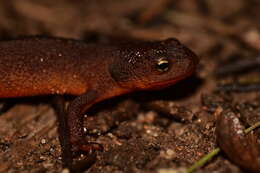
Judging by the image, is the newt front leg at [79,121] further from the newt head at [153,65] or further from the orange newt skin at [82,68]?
the newt head at [153,65]

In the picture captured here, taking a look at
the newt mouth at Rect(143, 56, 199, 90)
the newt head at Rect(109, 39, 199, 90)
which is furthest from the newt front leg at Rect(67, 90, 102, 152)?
the newt mouth at Rect(143, 56, 199, 90)

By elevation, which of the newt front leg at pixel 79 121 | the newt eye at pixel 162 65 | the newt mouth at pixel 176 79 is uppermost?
the newt eye at pixel 162 65

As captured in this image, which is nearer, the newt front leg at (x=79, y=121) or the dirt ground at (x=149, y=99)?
the dirt ground at (x=149, y=99)

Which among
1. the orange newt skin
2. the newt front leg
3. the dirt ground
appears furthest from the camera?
the orange newt skin

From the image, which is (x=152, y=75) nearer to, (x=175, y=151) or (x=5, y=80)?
(x=175, y=151)

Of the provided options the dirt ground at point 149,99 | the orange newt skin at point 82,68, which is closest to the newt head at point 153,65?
the orange newt skin at point 82,68

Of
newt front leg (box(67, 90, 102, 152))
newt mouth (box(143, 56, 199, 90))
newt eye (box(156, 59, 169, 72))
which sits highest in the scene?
newt eye (box(156, 59, 169, 72))

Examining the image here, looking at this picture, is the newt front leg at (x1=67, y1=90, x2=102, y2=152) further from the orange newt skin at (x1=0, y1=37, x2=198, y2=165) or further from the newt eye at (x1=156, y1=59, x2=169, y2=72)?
the newt eye at (x1=156, y1=59, x2=169, y2=72)

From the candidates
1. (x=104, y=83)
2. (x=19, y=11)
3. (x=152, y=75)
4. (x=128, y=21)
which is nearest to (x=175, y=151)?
(x=152, y=75)

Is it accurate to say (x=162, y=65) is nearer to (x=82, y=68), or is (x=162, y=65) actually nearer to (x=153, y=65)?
(x=153, y=65)
